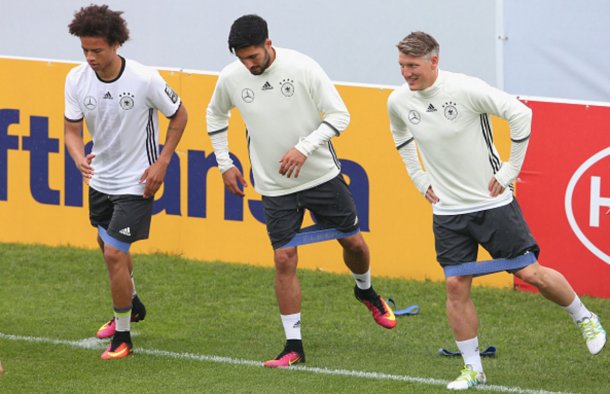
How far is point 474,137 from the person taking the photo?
5172 mm

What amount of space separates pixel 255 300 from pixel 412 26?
12.0 feet

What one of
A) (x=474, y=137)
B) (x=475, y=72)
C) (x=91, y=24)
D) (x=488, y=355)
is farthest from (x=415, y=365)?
(x=475, y=72)

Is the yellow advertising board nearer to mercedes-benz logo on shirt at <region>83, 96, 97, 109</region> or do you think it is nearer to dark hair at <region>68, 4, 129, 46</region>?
mercedes-benz logo on shirt at <region>83, 96, 97, 109</region>

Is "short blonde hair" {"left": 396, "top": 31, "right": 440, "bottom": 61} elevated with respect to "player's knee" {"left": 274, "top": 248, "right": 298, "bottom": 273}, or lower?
elevated

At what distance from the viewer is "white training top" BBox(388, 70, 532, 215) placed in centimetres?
509

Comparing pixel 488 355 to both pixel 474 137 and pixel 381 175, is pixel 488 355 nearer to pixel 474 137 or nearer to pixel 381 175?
pixel 474 137

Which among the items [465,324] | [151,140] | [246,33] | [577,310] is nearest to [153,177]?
[151,140]

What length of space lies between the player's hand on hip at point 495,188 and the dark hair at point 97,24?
2481mm

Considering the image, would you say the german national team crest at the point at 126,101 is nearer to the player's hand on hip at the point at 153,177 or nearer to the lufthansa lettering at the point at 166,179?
the player's hand on hip at the point at 153,177

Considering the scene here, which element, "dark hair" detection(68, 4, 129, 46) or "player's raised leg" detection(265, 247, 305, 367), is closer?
"dark hair" detection(68, 4, 129, 46)

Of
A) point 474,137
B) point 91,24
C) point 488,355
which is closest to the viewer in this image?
point 474,137

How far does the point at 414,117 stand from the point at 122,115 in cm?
192

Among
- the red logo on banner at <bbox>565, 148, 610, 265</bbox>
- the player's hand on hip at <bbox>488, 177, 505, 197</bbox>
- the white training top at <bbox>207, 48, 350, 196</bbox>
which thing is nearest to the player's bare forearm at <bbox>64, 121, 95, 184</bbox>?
the white training top at <bbox>207, 48, 350, 196</bbox>

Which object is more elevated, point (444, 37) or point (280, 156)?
point (444, 37)
